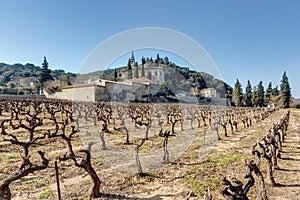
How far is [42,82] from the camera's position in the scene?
6600cm

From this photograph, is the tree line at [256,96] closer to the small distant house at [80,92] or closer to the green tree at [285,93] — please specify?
the green tree at [285,93]

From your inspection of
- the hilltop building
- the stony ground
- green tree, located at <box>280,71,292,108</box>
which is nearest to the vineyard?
the stony ground

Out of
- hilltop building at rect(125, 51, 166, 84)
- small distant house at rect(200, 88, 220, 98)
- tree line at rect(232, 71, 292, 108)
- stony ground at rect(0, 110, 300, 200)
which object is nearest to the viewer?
stony ground at rect(0, 110, 300, 200)

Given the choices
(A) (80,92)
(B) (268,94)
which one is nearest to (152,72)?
(A) (80,92)

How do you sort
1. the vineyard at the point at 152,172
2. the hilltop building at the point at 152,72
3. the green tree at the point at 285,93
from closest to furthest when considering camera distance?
1. the vineyard at the point at 152,172
2. the hilltop building at the point at 152,72
3. the green tree at the point at 285,93

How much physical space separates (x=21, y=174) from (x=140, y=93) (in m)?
49.1

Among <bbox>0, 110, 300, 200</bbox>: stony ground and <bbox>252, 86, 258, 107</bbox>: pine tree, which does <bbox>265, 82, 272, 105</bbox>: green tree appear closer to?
<bbox>252, 86, 258, 107</bbox>: pine tree

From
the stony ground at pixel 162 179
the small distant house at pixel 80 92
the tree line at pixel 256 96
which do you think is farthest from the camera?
the tree line at pixel 256 96

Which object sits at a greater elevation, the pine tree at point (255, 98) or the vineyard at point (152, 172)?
the pine tree at point (255, 98)

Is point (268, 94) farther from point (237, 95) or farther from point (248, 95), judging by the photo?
point (237, 95)

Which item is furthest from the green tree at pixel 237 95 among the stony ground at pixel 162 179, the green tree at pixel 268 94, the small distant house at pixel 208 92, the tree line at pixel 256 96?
the stony ground at pixel 162 179

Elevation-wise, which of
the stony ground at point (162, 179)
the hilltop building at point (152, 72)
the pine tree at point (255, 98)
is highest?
the hilltop building at point (152, 72)

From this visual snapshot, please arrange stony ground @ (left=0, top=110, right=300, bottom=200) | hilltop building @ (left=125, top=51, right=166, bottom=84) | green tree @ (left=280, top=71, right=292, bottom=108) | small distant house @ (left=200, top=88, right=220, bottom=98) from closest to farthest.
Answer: stony ground @ (left=0, top=110, right=300, bottom=200), hilltop building @ (left=125, top=51, right=166, bottom=84), small distant house @ (left=200, top=88, right=220, bottom=98), green tree @ (left=280, top=71, right=292, bottom=108)

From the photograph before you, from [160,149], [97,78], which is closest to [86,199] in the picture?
[160,149]
